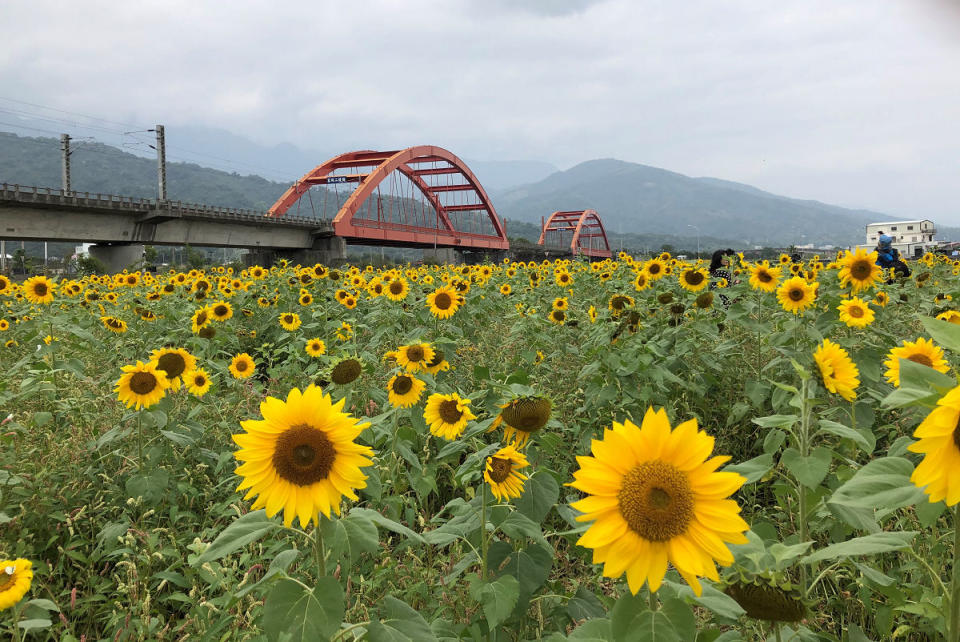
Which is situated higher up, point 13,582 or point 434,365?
point 434,365

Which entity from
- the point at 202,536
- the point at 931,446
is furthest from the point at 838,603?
the point at 202,536

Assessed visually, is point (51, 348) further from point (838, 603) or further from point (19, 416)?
point (838, 603)

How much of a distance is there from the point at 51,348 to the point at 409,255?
95.6 m

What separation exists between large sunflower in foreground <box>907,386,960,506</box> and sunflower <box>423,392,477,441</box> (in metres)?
1.43

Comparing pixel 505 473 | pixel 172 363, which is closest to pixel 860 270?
pixel 505 473

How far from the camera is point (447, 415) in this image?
7.13 feet

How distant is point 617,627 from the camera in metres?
1.02

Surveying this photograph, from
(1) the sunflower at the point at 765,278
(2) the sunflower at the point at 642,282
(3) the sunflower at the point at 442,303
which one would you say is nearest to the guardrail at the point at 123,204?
(3) the sunflower at the point at 442,303

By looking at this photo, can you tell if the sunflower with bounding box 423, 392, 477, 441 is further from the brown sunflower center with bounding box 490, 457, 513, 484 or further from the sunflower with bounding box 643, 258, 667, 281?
the sunflower with bounding box 643, 258, 667, 281

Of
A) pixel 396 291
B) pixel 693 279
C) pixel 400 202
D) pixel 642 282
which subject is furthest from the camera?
pixel 400 202

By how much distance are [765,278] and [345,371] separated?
12.5 ft

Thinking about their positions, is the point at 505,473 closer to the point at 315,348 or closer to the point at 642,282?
the point at 315,348

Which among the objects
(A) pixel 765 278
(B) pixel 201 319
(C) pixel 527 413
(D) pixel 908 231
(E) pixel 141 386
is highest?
(D) pixel 908 231

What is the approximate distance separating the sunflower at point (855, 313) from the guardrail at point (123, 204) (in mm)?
30727
